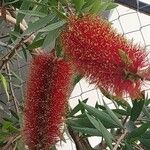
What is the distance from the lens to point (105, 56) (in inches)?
32.5

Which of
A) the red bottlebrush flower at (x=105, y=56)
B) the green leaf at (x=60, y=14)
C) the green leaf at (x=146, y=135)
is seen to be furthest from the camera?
the green leaf at (x=146, y=135)

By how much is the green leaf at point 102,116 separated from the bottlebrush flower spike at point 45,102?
0.12m

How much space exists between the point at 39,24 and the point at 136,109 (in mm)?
325

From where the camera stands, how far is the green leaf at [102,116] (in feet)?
3.43

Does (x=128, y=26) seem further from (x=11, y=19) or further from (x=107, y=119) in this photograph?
(x=107, y=119)

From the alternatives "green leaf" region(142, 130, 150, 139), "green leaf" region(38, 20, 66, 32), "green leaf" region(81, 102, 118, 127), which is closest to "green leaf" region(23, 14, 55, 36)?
"green leaf" region(38, 20, 66, 32)

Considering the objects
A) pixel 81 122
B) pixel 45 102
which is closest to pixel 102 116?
pixel 81 122

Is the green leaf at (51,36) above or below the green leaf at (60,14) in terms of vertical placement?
below

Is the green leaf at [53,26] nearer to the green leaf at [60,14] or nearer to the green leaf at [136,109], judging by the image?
the green leaf at [60,14]

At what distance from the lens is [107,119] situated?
3.47ft

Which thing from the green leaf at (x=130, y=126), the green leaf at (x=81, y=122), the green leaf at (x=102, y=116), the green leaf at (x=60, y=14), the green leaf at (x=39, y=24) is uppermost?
the green leaf at (x=60, y=14)

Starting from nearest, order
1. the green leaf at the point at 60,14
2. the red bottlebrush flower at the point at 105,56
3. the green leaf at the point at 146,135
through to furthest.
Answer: the red bottlebrush flower at the point at 105,56
the green leaf at the point at 60,14
the green leaf at the point at 146,135

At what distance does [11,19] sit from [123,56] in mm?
523

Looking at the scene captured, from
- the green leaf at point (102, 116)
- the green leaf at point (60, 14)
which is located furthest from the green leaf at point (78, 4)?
the green leaf at point (102, 116)
